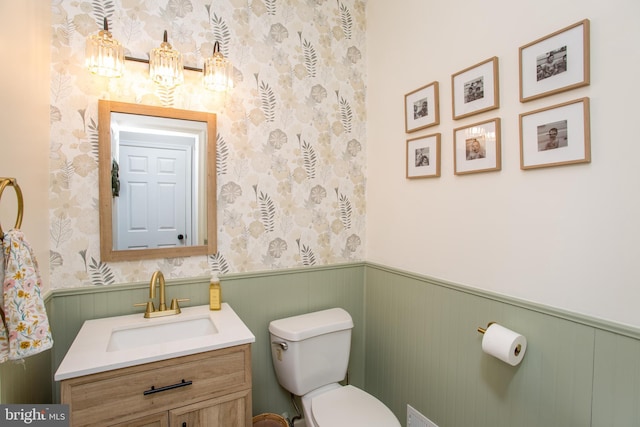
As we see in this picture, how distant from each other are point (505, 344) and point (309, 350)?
2.99 ft

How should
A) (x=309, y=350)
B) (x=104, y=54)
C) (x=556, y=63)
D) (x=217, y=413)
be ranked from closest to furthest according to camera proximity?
(x=556, y=63)
(x=217, y=413)
(x=104, y=54)
(x=309, y=350)

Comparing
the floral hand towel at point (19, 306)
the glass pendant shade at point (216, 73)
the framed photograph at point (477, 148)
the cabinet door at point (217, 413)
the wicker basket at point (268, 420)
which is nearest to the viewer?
the floral hand towel at point (19, 306)

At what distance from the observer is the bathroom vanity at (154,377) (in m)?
1.09

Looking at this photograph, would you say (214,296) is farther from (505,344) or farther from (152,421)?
(505,344)

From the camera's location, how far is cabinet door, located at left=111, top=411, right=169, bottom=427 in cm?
114

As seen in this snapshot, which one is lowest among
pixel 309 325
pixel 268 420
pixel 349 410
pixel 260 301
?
pixel 268 420

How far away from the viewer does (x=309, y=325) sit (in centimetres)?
173

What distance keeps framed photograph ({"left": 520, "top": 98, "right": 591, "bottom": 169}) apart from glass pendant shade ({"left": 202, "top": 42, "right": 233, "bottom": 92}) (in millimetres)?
1324

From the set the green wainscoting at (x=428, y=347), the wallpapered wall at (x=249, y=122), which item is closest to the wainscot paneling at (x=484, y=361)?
the green wainscoting at (x=428, y=347)

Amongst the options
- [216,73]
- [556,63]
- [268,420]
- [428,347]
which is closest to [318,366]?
[268,420]

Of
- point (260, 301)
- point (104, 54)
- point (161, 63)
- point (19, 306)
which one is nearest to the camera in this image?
point (19, 306)

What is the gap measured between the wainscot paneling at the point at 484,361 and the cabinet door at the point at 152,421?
1226mm

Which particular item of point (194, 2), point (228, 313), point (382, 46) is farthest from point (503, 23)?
point (228, 313)

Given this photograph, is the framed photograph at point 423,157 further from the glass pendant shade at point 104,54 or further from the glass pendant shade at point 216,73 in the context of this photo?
the glass pendant shade at point 104,54
